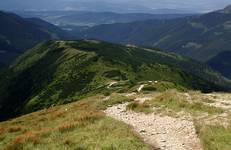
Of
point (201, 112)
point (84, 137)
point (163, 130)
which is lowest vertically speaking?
point (201, 112)

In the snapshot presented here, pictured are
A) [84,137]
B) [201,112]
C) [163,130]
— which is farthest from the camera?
[201,112]

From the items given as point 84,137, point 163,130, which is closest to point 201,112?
point 163,130

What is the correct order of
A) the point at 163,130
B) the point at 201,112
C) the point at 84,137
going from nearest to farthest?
1. the point at 84,137
2. the point at 163,130
3. the point at 201,112

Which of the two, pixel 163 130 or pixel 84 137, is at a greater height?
pixel 84 137

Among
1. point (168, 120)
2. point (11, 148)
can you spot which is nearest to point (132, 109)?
point (168, 120)

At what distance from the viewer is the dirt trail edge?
24797 mm

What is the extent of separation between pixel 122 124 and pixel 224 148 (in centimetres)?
977

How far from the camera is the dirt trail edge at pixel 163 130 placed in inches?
976

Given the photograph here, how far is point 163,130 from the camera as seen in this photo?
1136 inches

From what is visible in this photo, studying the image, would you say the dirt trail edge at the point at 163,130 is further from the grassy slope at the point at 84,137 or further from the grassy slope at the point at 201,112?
the grassy slope at the point at 84,137

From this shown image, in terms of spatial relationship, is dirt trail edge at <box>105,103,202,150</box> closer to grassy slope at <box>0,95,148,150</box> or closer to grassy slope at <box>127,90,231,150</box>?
grassy slope at <box>127,90,231,150</box>

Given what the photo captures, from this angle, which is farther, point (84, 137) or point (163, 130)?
point (163, 130)

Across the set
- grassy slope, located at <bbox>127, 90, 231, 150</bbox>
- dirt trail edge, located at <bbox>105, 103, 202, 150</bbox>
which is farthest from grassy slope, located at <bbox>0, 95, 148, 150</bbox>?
grassy slope, located at <bbox>127, 90, 231, 150</bbox>

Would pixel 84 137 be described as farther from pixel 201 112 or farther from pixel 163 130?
pixel 201 112
